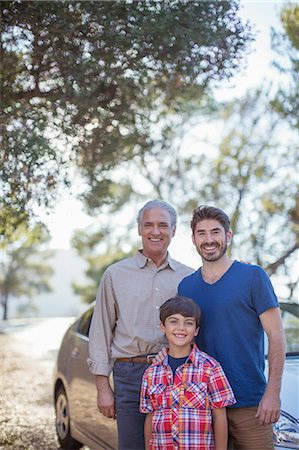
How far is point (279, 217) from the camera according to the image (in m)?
13.4

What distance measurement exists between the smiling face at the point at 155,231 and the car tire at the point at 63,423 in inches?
118

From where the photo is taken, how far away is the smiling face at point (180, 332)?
397 cm

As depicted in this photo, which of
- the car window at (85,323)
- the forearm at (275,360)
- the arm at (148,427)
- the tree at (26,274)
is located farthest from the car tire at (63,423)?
the tree at (26,274)

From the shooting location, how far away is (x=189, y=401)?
12.7 ft

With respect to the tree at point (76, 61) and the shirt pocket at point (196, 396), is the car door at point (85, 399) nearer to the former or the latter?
the tree at point (76, 61)

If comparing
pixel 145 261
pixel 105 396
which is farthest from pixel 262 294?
pixel 105 396

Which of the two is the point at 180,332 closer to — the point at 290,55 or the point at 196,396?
the point at 196,396

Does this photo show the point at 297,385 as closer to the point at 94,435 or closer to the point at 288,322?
the point at 288,322

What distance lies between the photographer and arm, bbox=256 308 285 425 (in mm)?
3795

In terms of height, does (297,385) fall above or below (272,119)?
below

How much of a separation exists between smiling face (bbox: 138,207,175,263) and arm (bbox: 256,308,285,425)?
873 mm

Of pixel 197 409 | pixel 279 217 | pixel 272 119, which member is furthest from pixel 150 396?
pixel 272 119

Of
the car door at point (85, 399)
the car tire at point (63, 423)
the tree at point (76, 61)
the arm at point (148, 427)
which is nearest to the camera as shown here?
the arm at point (148, 427)

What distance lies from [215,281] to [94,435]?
8.45ft
